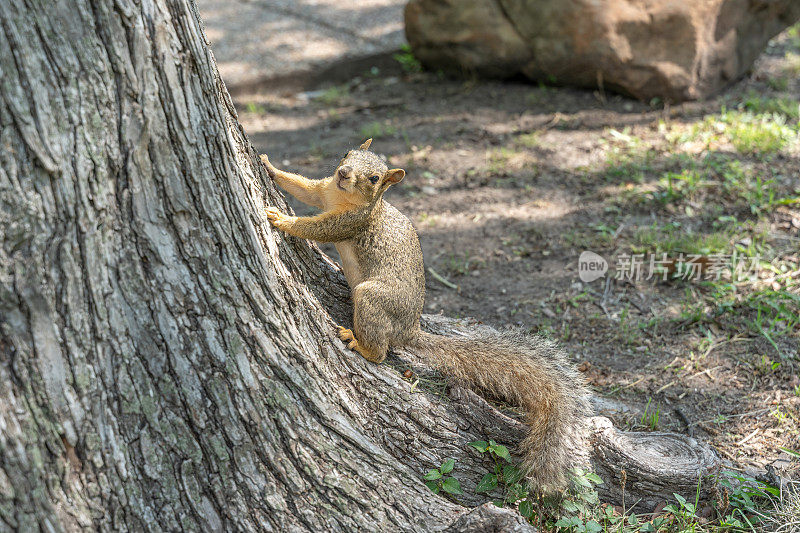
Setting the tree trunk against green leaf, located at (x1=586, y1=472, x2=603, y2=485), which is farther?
green leaf, located at (x1=586, y1=472, x2=603, y2=485)

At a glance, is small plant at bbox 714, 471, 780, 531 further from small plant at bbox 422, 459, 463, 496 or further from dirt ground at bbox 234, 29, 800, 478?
small plant at bbox 422, 459, 463, 496

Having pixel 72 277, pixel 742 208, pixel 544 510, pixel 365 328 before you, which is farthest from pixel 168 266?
pixel 742 208

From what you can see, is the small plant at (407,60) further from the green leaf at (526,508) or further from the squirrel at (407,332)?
the green leaf at (526,508)

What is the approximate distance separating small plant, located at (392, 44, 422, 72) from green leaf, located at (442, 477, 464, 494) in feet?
17.5

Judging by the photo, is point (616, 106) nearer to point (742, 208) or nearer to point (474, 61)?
point (474, 61)

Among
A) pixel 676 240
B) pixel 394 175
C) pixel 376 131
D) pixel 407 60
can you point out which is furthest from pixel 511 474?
pixel 407 60

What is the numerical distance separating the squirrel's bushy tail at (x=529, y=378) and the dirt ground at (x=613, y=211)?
0.58 m

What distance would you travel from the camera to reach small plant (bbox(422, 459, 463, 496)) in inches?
87.7

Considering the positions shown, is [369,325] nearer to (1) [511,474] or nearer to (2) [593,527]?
(1) [511,474]

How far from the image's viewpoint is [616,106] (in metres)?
5.79

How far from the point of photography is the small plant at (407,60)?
6.91m

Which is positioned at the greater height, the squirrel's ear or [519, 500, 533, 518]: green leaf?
the squirrel's ear

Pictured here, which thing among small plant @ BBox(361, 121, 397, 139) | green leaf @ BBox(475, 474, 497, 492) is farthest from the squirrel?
small plant @ BBox(361, 121, 397, 139)

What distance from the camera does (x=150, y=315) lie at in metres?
1.66
